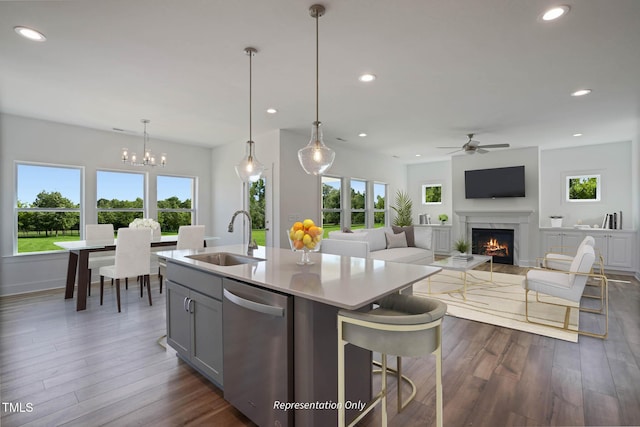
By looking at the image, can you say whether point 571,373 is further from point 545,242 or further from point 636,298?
point 545,242

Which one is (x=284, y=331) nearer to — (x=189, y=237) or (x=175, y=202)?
(x=189, y=237)

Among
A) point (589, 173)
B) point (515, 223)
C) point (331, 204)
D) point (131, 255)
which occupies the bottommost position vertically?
point (131, 255)

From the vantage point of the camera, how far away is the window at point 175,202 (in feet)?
20.4

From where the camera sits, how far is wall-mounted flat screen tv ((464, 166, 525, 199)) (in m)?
6.74

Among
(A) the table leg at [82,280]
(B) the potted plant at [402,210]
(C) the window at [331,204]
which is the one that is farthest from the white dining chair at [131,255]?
(B) the potted plant at [402,210]

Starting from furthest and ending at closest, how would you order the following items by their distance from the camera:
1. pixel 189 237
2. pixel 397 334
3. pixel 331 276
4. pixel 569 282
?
pixel 189 237 < pixel 569 282 < pixel 331 276 < pixel 397 334

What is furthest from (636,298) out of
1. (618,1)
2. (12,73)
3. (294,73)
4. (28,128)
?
(28,128)

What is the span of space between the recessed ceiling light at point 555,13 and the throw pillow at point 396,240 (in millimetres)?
3975

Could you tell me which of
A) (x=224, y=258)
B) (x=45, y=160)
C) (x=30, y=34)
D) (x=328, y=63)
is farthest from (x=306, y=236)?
(x=45, y=160)

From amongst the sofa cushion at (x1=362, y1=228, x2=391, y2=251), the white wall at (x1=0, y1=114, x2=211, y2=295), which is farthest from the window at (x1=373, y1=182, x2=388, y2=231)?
the white wall at (x1=0, y1=114, x2=211, y2=295)

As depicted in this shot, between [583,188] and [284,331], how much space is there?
7802mm

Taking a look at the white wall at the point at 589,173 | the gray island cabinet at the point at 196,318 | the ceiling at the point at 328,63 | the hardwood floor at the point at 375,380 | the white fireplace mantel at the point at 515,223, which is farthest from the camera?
the white fireplace mantel at the point at 515,223

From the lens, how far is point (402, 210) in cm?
852

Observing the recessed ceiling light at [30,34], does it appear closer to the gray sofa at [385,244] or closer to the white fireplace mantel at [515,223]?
the gray sofa at [385,244]
